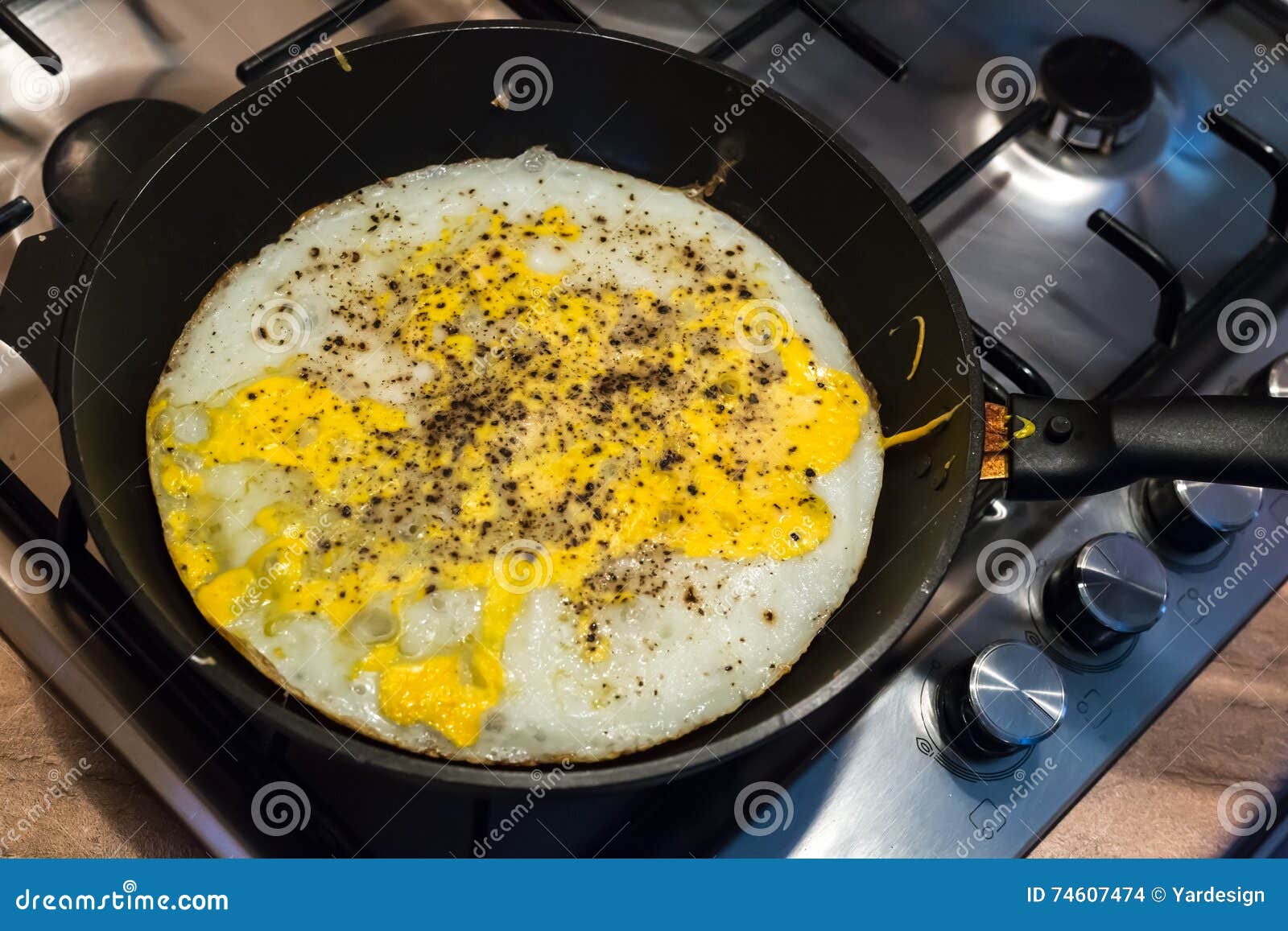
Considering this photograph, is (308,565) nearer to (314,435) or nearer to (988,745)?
(314,435)

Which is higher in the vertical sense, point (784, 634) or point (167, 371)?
point (784, 634)

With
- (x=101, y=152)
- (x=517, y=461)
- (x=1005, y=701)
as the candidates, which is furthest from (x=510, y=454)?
(x=101, y=152)

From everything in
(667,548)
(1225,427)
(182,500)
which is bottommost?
(182,500)

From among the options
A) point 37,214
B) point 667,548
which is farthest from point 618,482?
point 37,214

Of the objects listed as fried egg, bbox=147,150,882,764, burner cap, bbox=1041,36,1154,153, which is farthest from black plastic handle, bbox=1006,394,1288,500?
burner cap, bbox=1041,36,1154,153

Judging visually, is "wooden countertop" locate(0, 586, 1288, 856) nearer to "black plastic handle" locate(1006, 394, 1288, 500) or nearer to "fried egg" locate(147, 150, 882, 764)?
"fried egg" locate(147, 150, 882, 764)

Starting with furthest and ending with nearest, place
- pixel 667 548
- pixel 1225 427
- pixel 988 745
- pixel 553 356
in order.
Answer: pixel 553 356 < pixel 667 548 < pixel 988 745 < pixel 1225 427

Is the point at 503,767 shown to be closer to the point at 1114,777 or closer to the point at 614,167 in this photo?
the point at 1114,777

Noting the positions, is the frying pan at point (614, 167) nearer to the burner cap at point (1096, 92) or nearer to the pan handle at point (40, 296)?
the pan handle at point (40, 296)

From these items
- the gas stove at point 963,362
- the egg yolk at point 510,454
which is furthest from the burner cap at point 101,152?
the egg yolk at point 510,454
